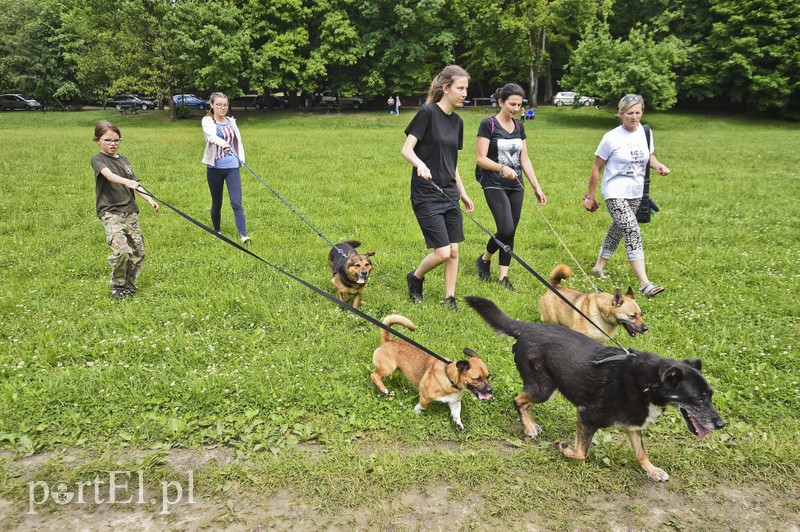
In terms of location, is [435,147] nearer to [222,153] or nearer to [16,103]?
[222,153]

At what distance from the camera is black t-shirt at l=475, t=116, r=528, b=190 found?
5.84 m

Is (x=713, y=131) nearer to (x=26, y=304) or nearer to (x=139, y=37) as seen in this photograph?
(x=26, y=304)

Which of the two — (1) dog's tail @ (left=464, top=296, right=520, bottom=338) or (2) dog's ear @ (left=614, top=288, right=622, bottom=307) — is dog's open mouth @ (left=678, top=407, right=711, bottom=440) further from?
(2) dog's ear @ (left=614, top=288, right=622, bottom=307)

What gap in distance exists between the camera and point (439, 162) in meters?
5.13

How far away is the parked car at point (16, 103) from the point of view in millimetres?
42625

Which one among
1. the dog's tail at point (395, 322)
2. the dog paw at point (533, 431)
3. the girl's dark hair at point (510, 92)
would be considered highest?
the girl's dark hair at point (510, 92)

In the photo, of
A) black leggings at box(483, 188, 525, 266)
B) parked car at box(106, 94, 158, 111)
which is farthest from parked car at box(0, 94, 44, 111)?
black leggings at box(483, 188, 525, 266)

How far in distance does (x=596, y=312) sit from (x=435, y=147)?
2391 mm

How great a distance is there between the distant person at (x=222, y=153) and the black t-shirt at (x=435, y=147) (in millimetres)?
3530

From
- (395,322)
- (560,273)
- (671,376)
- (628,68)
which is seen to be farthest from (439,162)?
(628,68)

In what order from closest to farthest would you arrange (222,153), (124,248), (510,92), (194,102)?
(124,248), (510,92), (222,153), (194,102)

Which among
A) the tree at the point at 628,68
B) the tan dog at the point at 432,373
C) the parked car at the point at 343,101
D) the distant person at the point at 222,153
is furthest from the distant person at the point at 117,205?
the parked car at the point at 343,101

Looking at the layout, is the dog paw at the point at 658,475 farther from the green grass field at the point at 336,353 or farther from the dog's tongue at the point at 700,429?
the dog's tongue at the point at 700,429

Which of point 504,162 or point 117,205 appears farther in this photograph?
point 504,162
